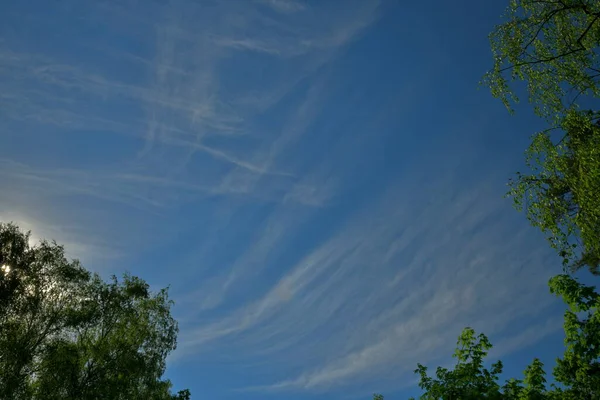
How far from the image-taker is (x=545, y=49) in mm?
12047

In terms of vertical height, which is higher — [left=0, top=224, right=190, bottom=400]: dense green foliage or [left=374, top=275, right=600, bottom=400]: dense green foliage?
[left=0, top=224, right=190, bottom=400]: dense green foliage

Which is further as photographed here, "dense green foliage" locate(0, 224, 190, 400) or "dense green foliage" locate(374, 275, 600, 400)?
"dense green foliage" locate(0, 224, 190, 400)

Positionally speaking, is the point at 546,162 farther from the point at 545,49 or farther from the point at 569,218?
the point at 545,49

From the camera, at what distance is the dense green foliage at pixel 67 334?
2816 centimetres

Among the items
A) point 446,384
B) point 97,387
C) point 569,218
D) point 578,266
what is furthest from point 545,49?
point 97,387

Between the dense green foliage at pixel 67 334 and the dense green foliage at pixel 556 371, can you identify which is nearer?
the dense green foliage at pixel 556 371

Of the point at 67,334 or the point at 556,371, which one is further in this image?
the point at 67,334

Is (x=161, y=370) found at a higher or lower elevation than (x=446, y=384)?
higher

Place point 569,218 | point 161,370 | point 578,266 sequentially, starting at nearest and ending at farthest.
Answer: point 569,218, point 578,266, point 161,370

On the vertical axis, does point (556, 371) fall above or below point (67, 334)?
below

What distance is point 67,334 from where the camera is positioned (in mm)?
31484

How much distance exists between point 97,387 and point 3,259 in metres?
10.7

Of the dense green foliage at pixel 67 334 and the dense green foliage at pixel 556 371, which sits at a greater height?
the dense green foliage at pixel 67 334

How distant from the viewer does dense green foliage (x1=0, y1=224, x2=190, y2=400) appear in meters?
28.2
